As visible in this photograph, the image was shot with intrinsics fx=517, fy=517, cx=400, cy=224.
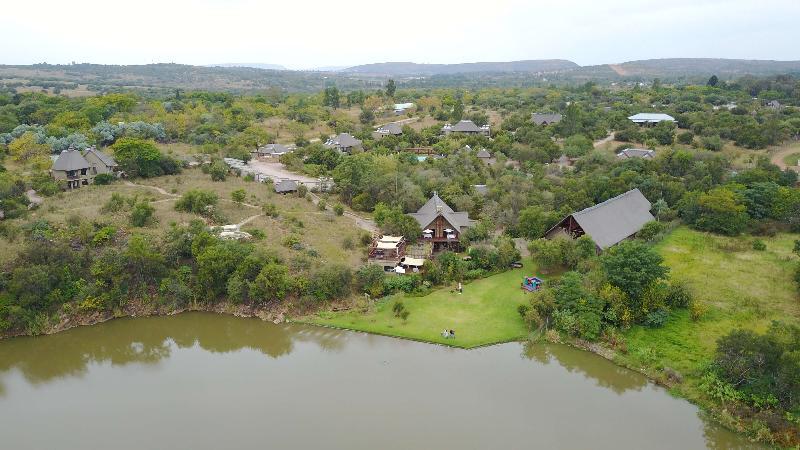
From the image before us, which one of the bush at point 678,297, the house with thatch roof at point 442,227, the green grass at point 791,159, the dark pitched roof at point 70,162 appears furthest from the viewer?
the green grass at point 791,159

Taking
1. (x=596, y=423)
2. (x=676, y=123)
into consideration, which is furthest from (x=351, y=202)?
(x=676, y=123)

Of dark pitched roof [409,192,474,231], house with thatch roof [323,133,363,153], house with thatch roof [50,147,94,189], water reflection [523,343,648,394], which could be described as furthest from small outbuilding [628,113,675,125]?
house with thatch roof [50,147,94,189]

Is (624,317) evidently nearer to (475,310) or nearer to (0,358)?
(475,310)

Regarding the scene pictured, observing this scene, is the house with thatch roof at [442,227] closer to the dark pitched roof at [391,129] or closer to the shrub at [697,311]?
the shrub at [697,311]

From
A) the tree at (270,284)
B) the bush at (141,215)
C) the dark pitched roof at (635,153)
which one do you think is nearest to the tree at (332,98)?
the dark pitched roof at (635,153)

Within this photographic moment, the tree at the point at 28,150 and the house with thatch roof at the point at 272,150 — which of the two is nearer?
the tree at the point at 28,150

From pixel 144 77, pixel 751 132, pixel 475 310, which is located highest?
pixel 144 77

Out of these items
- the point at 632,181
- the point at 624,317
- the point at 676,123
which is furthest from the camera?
the point at 676,123
